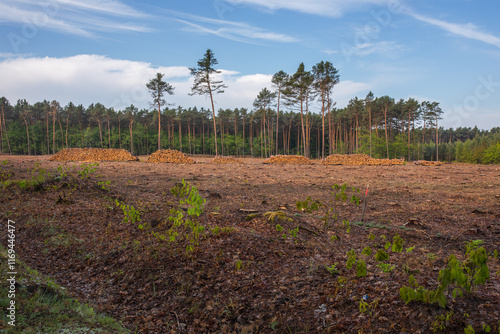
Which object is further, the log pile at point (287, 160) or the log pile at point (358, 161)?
the log pile at point (287, 160)

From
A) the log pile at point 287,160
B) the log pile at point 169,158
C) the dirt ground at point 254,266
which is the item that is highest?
the log pile at point 169,158

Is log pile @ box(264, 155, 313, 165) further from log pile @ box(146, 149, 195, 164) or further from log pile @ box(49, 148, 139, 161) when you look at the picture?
log pile @ box(49, 148, 139, 161)

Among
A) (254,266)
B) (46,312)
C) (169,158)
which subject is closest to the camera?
(46,312)

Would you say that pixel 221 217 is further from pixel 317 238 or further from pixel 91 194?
pixel 91 194

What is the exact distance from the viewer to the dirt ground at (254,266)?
3.11 meters

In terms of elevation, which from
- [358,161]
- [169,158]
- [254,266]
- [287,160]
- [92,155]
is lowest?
[254,266]

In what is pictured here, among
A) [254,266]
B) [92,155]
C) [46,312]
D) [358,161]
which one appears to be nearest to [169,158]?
[92,155]

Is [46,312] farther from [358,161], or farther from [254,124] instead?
[254,124]

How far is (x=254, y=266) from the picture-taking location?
4359mm

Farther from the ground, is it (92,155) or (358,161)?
(92,155)

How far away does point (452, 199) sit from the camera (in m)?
9.41

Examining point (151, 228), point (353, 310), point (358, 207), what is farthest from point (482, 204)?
point (151, 228)

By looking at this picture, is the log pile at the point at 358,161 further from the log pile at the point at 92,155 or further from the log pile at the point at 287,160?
the log pile at the point at 92,155

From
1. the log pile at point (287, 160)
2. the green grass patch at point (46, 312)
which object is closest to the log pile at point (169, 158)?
the log pile at point (287, 160)
